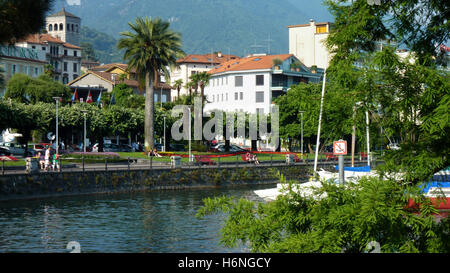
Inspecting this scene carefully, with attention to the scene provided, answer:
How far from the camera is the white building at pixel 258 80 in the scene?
112188 millimetres

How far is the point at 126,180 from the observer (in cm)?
4884

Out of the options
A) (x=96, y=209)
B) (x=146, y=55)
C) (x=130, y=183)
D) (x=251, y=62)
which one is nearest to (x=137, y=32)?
(x=146, y=55)

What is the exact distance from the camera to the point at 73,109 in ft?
250

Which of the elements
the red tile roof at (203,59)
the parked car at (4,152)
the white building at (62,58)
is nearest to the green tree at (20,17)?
the parked car at (4,152)

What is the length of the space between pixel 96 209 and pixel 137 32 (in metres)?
32.4

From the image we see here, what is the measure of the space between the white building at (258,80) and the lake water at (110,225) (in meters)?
69.4

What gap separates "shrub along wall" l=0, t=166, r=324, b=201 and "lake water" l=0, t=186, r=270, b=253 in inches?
40.0

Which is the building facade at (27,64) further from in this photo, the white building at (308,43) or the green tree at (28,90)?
the white building at (308,43)

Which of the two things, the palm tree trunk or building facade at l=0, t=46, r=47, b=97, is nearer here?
the palm tree trunk

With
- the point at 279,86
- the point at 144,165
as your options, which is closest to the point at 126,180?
the point at 144,165

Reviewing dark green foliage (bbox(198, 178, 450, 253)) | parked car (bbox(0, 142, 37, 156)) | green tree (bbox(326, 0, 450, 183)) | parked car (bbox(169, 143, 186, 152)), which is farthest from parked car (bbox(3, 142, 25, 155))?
green tree (bbox(326, 0, 450, 183))

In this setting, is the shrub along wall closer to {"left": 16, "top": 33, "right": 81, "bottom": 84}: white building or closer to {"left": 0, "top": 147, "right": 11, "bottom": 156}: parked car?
{"left": 0, "top": 147, "right": 11, "bottom": 156}: parked car

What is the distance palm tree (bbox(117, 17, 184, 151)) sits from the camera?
6581 centimetres

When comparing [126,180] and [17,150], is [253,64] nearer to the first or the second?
[17,150]
